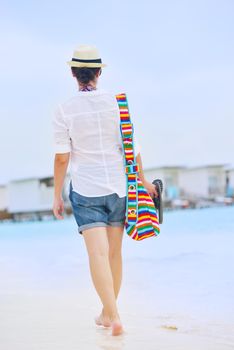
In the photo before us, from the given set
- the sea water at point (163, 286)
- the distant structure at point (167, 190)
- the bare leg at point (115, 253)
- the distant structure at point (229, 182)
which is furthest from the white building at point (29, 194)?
the bare leg at point (115, 253)

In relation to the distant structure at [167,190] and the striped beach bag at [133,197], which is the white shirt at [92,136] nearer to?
the striped beach bag at [133,197]

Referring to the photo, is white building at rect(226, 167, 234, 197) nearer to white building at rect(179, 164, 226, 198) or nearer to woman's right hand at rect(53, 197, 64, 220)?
white building at rect(179, 164, 226, 198)

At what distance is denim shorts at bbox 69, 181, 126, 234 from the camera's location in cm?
283

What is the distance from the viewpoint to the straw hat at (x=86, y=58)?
284 cm

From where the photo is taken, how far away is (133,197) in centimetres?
288

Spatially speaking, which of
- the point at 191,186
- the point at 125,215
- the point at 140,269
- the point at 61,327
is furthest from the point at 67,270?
the point at 191,186

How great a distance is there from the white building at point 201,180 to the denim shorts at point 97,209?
3212 cm

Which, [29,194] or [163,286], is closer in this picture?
[163,286]

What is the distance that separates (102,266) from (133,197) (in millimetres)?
321

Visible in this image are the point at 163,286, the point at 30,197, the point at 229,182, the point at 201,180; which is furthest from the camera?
the point at 229,182

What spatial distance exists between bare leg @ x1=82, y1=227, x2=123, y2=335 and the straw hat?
694 mm

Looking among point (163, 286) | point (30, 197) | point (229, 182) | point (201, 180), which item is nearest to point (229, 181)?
point (229, 182)

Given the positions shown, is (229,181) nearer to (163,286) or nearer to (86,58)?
(163,286)

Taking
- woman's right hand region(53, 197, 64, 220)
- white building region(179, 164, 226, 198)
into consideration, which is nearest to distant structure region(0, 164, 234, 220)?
white building region(179, 164, 226, 198)
